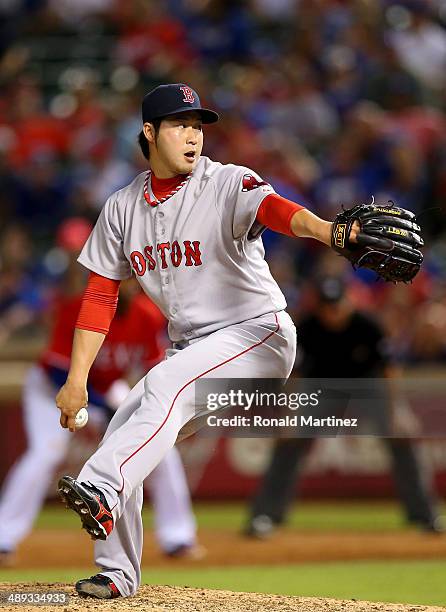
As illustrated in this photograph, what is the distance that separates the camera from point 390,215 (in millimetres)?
4066

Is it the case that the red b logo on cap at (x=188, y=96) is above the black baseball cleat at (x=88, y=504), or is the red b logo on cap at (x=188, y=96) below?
above

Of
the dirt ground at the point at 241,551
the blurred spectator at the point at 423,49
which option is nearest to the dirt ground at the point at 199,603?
the dirt ground at the point at 241,551

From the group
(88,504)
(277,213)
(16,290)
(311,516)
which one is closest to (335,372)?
(311,516)

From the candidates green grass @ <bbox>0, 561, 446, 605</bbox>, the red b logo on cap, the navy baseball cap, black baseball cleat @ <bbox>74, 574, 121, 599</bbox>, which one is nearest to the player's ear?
the navy baseball cap

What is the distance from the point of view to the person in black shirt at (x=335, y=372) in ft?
26.9

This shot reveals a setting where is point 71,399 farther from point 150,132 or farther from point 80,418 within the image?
point 150,132

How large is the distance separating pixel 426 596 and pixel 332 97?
21.8 ft

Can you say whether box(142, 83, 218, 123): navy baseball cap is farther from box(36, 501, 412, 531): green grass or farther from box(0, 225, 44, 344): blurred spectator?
box(0, 225, 44, 344): blurred spectator

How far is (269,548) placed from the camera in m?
7.77

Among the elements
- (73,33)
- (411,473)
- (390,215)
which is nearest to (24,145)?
(73,33)

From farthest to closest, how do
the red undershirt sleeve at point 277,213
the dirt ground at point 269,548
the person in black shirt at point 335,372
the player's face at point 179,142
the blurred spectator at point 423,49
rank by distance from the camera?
the blurred spectator at point 423,49
the person in black shirt at point 335,372
the dirt ground at point 269,548
the player's face at point 179,142
the red undershirt sleeve at point 277,213

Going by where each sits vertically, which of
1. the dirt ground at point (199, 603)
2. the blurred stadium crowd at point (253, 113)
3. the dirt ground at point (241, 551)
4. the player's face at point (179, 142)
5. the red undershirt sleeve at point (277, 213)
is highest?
the blurred stadium crowd at point (253, 113)

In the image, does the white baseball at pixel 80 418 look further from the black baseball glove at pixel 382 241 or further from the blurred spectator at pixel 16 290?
the blurred spectator at pixel 16 290

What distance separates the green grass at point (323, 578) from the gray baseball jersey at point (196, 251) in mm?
1901
